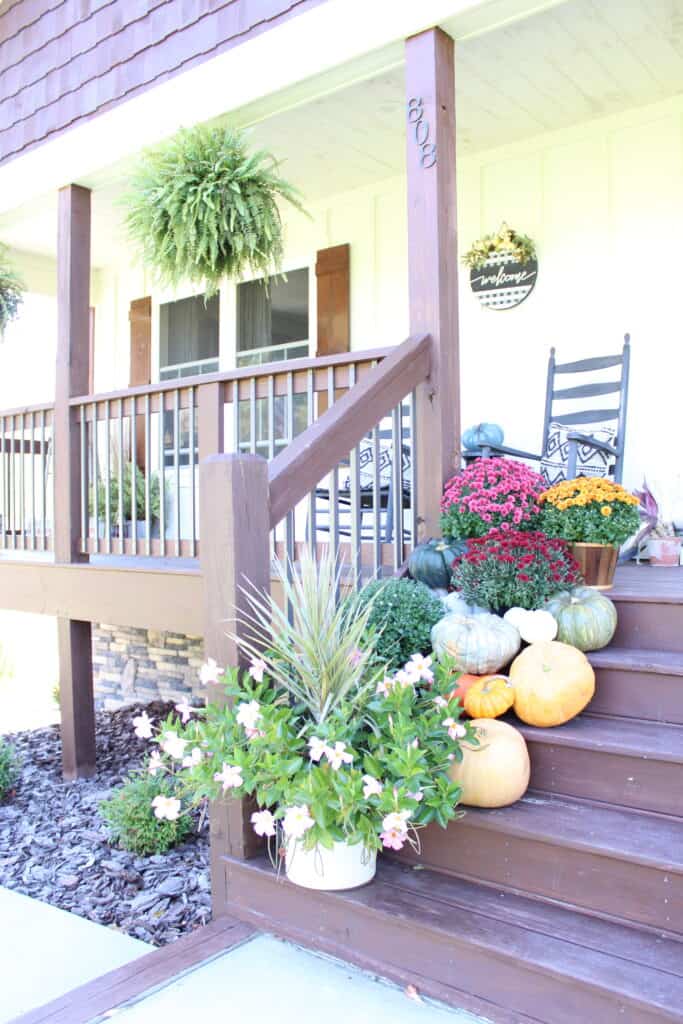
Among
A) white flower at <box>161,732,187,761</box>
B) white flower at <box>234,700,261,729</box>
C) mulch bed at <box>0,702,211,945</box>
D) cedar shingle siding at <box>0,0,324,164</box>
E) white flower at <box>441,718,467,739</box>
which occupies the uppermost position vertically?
cedar shingle siding at <box>0,0,324,164</box>

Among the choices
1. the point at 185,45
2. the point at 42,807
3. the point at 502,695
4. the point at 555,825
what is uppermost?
the point at 185,45

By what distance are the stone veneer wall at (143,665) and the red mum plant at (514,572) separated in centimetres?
359

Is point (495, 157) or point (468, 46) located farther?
point (495, 157)

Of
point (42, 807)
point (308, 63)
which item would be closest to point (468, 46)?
point (308, 63)

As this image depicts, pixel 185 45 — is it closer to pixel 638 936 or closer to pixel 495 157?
pixel 495 157

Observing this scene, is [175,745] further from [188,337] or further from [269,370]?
[188,337]

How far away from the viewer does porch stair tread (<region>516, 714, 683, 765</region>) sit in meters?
1.93

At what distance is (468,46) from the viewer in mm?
3553

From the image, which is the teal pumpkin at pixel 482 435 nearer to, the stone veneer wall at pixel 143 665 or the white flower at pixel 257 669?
the white flower at pixel 257 669

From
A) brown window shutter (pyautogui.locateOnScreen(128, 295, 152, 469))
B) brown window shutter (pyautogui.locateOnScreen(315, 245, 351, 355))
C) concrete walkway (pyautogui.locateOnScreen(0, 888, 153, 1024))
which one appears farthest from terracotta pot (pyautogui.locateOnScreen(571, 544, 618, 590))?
brown window shutter (pyautogui.locateOnScreen(128, 295, 152, 469))

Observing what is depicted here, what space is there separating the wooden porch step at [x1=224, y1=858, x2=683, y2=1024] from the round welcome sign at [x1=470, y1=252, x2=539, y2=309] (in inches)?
131

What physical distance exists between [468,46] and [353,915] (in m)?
3.41

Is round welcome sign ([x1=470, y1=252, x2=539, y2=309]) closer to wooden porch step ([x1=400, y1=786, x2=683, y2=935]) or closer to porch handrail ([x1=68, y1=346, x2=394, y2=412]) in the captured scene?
porch handrail ([x1=68, y1=346, x2=394, y2=412])

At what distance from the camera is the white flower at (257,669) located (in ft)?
6.28
